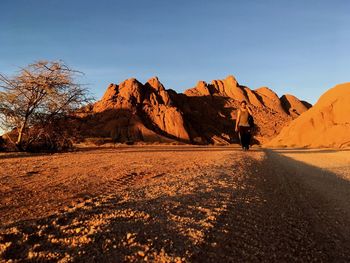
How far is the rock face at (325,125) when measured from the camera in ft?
169

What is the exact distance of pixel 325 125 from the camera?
57.3 m

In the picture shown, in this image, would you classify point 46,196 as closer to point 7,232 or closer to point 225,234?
point 7,232

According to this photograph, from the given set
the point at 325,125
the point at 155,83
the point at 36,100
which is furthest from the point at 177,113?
the point at 36,100

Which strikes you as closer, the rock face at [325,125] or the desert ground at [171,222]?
the desert ground at [171,222]

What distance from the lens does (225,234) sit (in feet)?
13.4

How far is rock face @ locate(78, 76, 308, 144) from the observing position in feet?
213

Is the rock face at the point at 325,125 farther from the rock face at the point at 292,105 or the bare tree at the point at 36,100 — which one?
the rock face at the point at 292,105

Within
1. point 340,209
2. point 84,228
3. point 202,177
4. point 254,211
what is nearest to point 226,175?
point 202,177

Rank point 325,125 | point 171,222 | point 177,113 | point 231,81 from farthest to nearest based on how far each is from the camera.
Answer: point 231,81 → point 177,113 → point 325,125 → point 171,222

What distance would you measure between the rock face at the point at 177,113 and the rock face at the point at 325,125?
61.9 feet

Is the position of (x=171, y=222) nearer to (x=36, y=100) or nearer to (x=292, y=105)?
(x=36, y=100)

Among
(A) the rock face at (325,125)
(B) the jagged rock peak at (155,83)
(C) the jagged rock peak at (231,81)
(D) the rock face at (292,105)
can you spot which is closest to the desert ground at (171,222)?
(A) the rock face at (325,125)

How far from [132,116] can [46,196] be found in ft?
206

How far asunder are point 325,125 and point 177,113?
93.2ft
